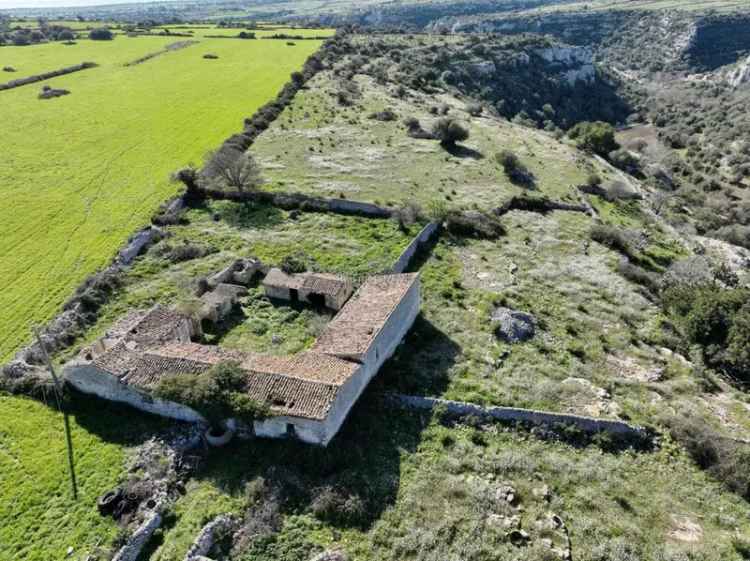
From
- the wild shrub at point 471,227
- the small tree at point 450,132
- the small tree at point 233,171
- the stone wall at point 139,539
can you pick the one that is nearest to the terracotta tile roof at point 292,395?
the stone wall at point 139,539

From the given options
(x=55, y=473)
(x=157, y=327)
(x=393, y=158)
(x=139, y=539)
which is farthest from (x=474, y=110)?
(x=139, y=539)

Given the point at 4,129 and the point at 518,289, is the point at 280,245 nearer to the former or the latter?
the point at 518,289

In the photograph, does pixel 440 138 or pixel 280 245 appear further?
pixel 440 138

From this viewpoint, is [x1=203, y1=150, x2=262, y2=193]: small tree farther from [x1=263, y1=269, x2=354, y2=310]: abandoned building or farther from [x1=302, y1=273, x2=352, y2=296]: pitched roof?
[x1=302, y1=273, x2=352, y2=296]: pitched roof

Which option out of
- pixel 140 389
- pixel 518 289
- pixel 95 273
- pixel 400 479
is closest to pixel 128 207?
pixel 95 273

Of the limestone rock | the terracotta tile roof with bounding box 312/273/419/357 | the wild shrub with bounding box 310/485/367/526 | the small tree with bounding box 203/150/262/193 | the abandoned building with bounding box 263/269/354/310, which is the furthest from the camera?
the small tree with bounding box 203/150/262/193

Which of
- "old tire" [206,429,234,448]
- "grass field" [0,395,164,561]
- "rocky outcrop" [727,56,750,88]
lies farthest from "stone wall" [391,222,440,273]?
"rocky outcrop" [727,56,750,88]

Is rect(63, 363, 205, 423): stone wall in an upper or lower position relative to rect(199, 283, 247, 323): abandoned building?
upper
